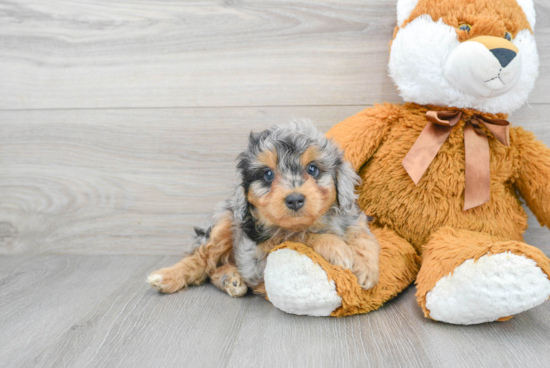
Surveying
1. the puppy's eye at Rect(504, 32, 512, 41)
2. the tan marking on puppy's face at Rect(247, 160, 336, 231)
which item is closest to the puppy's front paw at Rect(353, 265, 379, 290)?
the tan marking on puppy's face at Rect(247, 160, 336, 231)

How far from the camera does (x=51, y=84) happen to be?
6.79 ft

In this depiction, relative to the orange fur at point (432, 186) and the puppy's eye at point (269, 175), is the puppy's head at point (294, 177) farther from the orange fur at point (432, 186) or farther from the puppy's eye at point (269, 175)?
the orange fur at point (432, 186)

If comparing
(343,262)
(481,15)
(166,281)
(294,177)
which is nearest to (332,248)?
(343,262)

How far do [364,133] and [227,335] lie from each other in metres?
0.89

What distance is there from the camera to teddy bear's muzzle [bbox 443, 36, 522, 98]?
4.51 feet

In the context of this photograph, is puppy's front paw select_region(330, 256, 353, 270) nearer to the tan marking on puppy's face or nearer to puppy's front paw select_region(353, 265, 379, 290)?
puppy's front paw select_region(353, 265, 379, 290)

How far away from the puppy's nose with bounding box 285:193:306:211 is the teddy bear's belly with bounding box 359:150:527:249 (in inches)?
18.9

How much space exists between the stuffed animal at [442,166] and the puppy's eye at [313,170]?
25 cm

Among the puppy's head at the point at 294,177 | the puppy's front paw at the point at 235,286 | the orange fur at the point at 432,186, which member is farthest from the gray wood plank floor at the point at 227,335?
the puppy's head at the point at 294,177

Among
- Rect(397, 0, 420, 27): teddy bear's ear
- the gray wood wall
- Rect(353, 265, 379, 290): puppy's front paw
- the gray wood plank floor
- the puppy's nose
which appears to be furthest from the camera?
the gray wood wall

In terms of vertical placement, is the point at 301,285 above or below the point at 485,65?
below

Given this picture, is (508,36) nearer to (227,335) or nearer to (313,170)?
(313,170)

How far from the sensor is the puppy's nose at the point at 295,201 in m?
1.26

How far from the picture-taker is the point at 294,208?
127cm
